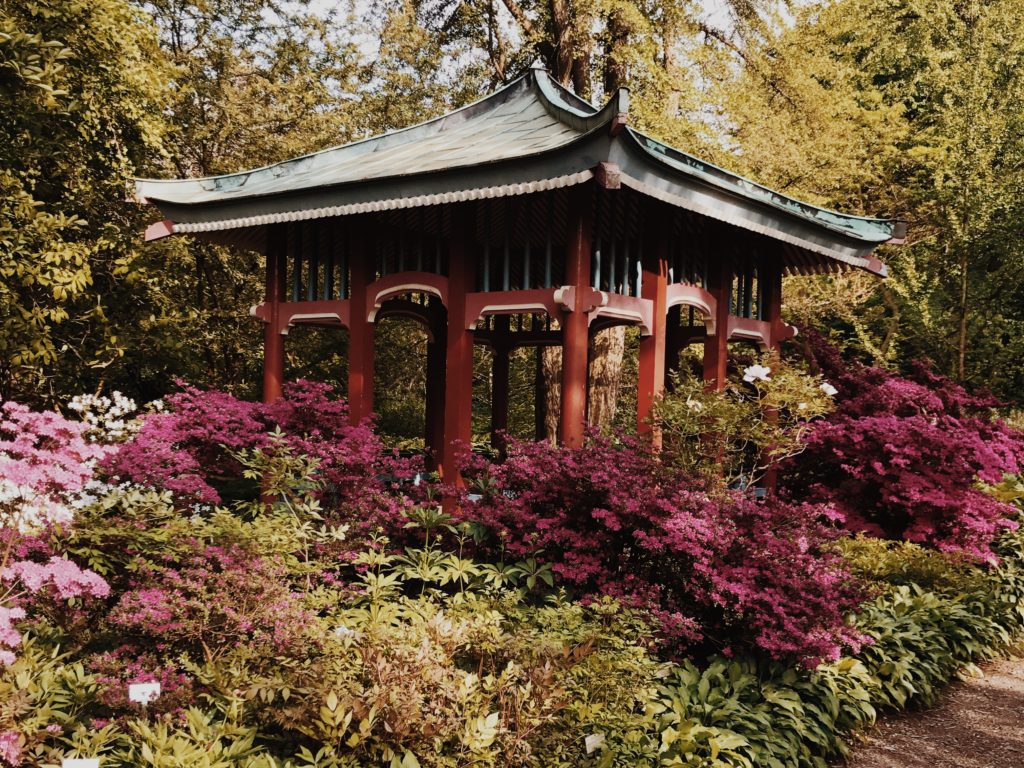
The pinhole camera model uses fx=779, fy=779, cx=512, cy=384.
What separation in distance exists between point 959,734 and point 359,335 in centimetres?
568

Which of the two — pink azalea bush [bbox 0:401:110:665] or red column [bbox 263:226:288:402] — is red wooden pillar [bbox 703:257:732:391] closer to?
red column [bbox 263:226:288:402]

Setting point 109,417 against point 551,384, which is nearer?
point 109,417

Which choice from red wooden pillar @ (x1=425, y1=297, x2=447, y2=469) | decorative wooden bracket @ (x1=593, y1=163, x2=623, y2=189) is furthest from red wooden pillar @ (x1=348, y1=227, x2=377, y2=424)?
decorative wooden bracket @ (x1=593, y1=163, x2=623, y2=189)

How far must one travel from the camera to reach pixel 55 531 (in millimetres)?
3979

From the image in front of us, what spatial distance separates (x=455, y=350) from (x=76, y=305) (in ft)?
22.4

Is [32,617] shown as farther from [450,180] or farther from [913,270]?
[913,270]

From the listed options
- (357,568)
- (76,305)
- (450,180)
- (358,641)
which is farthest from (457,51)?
(358,641)

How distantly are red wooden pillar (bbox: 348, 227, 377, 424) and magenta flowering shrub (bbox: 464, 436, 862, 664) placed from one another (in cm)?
265

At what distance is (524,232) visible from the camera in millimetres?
7859

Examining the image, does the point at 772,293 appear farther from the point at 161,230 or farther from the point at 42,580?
the point at 42,580

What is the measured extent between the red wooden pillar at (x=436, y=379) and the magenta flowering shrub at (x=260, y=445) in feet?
7.66

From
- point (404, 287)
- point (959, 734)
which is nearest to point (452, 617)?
point (959, 734)

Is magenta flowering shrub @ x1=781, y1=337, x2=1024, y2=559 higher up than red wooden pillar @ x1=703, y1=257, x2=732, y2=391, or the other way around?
red wooden pillar @ x1=703, y1=257, x2=732, y2=391

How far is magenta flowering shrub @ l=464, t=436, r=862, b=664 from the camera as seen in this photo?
4.36 metres
